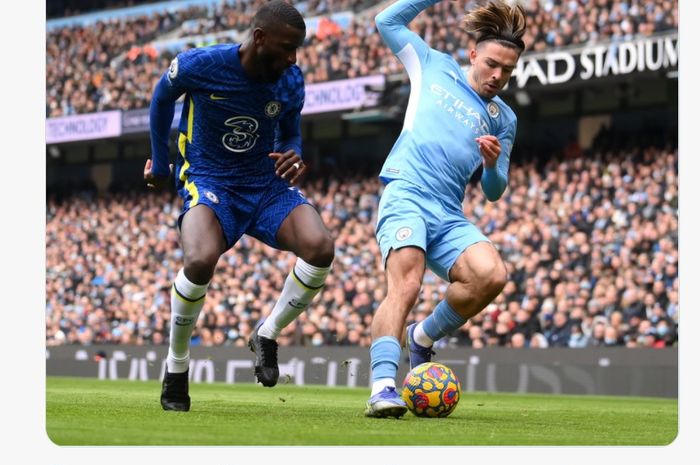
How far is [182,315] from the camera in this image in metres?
7.71

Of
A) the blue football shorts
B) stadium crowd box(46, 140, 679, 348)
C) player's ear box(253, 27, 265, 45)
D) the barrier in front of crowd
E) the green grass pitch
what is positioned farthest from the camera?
stadium crowd box(46, 140, 679, 348)

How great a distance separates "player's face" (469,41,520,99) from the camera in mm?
7766

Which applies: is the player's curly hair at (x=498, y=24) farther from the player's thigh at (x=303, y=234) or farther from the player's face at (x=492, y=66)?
the player's thigh at (x=303, y=234)

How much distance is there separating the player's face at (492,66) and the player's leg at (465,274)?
0.95m

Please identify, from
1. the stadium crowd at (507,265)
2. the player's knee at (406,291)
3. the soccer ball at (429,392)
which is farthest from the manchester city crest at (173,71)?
the stadium crowd at (507,265)

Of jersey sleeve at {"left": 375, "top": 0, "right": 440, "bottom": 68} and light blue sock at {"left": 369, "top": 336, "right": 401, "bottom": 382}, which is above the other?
jersey sleeve at {"left": 375, "top": 0, "right": 440, "bottom": 68}

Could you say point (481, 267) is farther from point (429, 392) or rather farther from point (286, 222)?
point (286, 222)

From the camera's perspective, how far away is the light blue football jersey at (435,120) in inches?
304

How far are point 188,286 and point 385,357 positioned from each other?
56.1 inches

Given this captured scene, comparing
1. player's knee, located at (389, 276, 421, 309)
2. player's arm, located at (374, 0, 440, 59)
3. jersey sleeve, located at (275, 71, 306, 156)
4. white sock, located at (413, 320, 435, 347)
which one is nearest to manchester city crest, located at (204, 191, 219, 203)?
jersey sleeve, located at (275, 71, 306, 156)

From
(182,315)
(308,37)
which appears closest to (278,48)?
(182,315)

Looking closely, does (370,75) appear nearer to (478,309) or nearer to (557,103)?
(557,103)

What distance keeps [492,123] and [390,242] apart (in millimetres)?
1256

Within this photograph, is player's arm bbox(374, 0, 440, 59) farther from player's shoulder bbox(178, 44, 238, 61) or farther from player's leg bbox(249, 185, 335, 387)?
player's leg bbox(249, 185, 335, 387)
